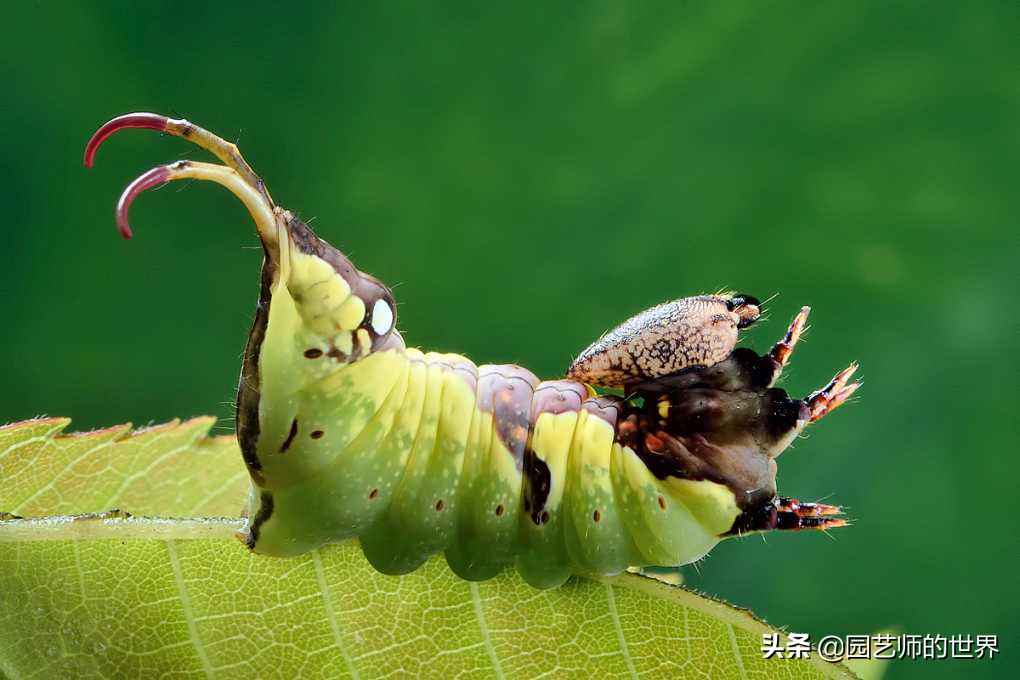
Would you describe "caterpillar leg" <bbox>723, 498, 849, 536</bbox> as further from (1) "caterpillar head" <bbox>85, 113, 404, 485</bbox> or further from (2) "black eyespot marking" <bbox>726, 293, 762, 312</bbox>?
(1) "caterpillar head" <bbox>85, 113, 404, 485</bbox>

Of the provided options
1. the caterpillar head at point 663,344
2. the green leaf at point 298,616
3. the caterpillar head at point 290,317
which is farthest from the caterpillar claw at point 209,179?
the caterpillar head at point 663,344

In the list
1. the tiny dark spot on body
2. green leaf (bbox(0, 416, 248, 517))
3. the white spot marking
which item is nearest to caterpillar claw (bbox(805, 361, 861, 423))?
the white spot marking

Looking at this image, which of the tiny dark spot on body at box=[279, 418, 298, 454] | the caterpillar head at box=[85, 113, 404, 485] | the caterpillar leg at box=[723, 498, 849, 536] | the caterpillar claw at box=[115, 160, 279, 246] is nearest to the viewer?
the caterpillar claw at box=[115, 160, 279, 246]

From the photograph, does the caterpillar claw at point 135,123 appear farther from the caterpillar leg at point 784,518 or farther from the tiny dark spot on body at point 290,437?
the caterpillar leg at point 784,518

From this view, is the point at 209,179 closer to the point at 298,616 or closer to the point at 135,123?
the point at 135,123

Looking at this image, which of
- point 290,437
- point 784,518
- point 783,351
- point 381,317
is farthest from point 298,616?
point 783,351

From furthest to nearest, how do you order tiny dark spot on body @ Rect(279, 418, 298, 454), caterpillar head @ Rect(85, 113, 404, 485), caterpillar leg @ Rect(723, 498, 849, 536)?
caterpillar leg @ Rect(723, 498, 849, 536), tiny dark spot on body @ Rect(279, 418, 298, 454), caterpillar head @ Rect(85, 113, 404, 485)

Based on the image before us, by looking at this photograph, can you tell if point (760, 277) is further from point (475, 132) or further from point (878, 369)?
point (475, 132)

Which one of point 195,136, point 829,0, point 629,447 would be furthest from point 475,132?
point 195,136
